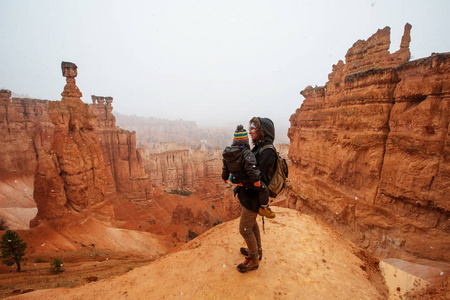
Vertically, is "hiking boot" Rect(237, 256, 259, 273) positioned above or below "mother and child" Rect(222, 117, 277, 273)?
below

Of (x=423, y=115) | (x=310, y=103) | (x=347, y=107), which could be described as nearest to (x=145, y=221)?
(x=310, y=103)

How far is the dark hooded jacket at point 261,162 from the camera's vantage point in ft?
10.3

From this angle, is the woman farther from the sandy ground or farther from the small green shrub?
the small green shrub

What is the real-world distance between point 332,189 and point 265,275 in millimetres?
7660

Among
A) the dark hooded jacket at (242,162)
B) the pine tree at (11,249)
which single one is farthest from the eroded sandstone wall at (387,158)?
the pine tree at (11,249)

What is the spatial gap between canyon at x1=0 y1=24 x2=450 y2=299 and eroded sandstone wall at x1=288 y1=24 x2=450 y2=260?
0.03 metres

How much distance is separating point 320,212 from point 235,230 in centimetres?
700

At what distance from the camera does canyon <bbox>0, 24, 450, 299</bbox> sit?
15.7ft

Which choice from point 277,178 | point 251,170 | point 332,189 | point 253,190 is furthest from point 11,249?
point 332,189

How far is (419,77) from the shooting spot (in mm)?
6340

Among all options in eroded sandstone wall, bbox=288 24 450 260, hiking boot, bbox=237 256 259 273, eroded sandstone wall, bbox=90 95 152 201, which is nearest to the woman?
hiking boot, bbox=237 256 259 273

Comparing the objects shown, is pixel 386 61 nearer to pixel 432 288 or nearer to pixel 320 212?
pixel 320 212

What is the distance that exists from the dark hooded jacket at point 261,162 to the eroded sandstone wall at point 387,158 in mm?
5986

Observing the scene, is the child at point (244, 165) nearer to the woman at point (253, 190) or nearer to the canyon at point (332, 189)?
the woman at point (253, 190)
